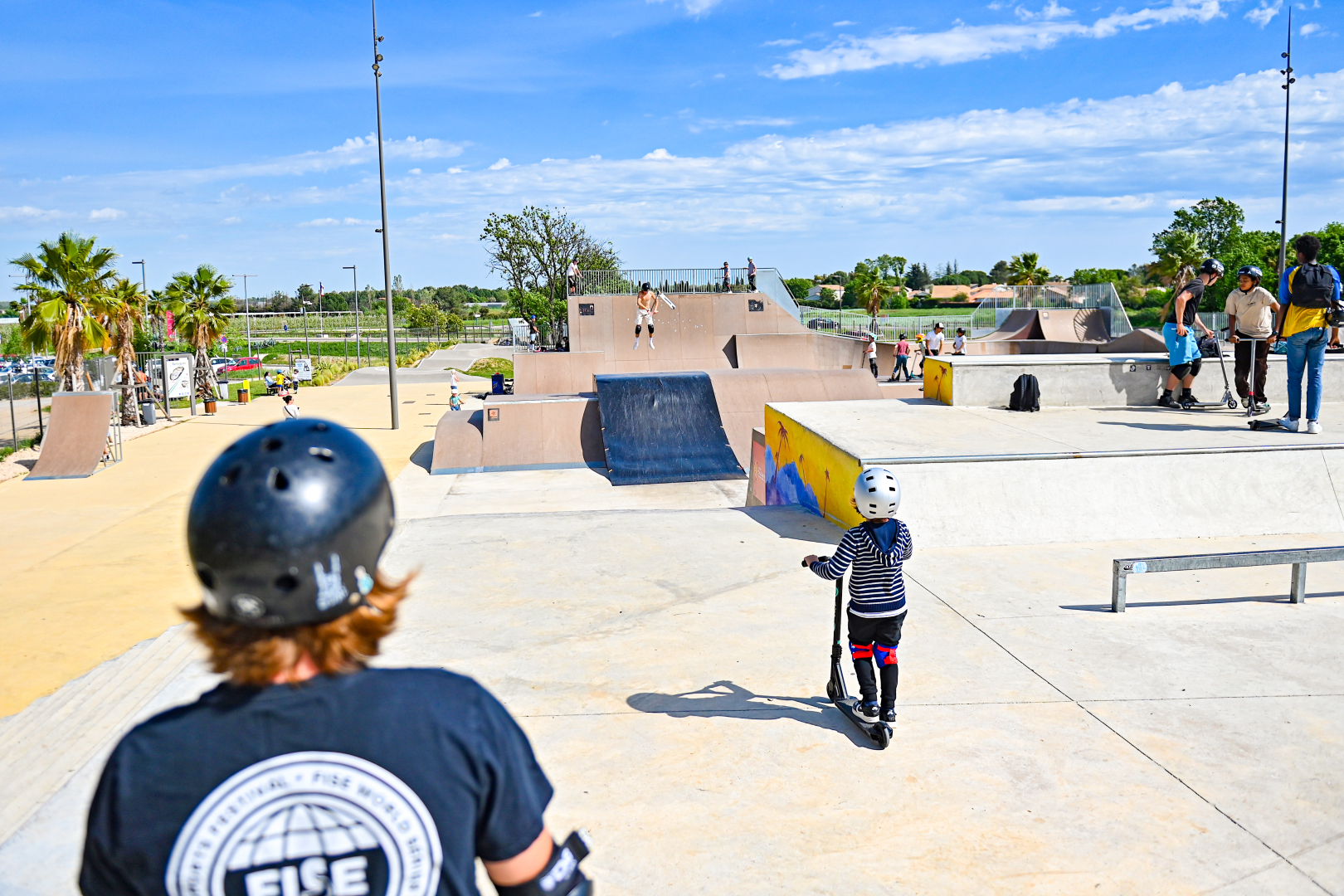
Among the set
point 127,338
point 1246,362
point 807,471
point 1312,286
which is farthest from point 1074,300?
point 127,338

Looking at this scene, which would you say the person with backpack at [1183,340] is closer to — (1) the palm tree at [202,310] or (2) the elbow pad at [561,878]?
(2) the elbow pad at [561,878]

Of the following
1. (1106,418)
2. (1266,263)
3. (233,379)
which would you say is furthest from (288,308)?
(1106,418)

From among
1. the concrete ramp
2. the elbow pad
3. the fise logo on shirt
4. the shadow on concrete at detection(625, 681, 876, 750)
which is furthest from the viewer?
the concrete ramp

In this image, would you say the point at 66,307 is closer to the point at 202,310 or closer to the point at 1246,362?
the point at 202,310

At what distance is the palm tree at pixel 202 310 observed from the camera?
32.5 m

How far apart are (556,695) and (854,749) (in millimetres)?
1746

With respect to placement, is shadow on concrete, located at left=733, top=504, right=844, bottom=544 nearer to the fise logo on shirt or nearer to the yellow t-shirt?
the yellow t-shirt

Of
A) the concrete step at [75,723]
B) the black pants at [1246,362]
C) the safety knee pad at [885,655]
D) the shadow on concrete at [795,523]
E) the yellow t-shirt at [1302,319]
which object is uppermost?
the yellow t-shirt at [1302,319]

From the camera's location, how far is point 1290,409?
33.3 feet

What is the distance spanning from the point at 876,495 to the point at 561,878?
3253 mm

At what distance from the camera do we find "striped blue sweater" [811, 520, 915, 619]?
4.59 meters

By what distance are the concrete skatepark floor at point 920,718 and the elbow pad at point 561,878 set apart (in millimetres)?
2243

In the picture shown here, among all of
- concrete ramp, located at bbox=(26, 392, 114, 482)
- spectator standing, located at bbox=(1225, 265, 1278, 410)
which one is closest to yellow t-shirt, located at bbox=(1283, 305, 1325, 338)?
spectator standing, located at bbox=(1225, 265, 1278, 410)

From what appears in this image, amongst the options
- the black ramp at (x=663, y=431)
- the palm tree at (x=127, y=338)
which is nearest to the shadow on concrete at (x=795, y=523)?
the black ramp at (x=663, y=431)
